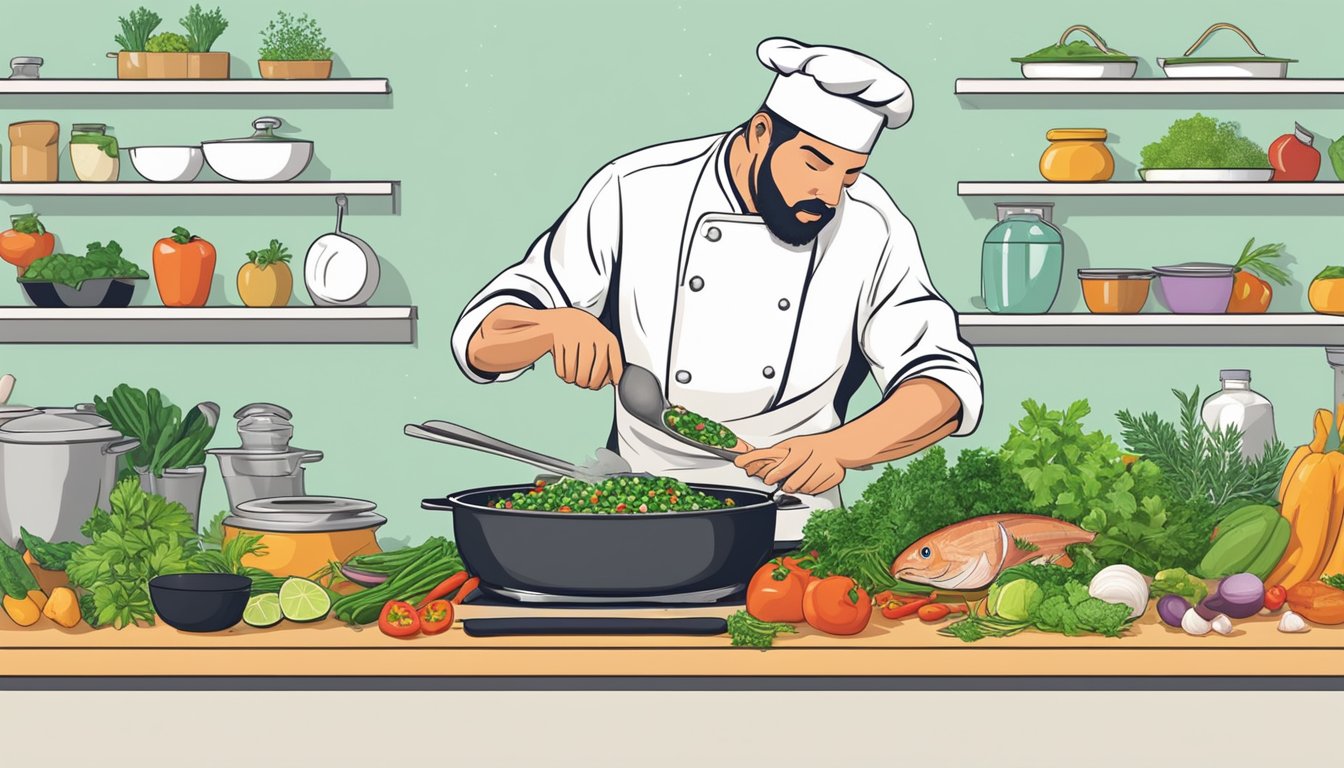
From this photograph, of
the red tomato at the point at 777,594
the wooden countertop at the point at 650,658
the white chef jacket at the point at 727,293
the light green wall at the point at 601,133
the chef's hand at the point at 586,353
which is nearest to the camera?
the wooden countertop at the point at 650,658

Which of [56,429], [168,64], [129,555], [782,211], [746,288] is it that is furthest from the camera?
[168,64]

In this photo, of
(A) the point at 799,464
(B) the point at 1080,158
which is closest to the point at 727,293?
(A) the point at 799,464

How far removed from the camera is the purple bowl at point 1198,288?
3.24 meters

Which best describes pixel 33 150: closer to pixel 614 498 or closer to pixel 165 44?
pixel 165 44

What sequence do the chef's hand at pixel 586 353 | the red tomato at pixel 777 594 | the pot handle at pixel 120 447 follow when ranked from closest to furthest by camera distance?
the red tomato at pixel 777 594 → the chef's hand at pixel 586 353 → the pot handle at pixel 120 447

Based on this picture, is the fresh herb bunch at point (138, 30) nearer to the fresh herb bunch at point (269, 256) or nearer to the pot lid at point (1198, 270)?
the fresh herb bunch at point (269, 256)

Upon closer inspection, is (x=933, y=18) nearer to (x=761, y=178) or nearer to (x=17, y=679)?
(x=761, y=178)

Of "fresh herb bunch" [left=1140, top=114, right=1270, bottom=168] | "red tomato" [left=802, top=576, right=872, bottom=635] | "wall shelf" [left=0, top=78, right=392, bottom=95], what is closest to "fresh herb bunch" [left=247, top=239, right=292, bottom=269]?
"wall shelf" [left=0, top=78, right=392, bottom=95]

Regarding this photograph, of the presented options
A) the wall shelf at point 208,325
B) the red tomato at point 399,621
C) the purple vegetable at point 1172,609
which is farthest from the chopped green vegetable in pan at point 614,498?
the wall shelf at point 208,325

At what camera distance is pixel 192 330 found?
330cm

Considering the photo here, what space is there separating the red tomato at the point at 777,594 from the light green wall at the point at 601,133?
1.13 m

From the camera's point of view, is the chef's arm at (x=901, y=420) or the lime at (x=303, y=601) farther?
the chef's arm at (x=901, y=420)

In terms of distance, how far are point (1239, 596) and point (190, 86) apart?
2392mm

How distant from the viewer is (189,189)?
3246 millimetres
